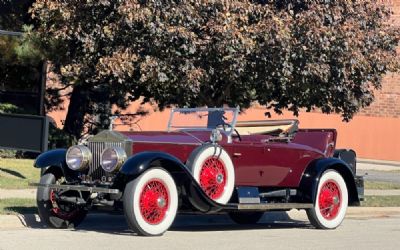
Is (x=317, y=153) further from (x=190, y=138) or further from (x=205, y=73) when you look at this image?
(x=205, y=73)

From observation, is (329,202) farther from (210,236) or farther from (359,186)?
(210,236)

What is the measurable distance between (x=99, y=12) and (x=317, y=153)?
5353 mm

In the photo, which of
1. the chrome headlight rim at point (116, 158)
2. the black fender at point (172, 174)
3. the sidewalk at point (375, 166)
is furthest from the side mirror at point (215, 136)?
the sidewalk at point (375, 166)

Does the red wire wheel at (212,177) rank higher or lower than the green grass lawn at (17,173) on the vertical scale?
higher

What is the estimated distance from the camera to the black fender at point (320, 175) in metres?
12.2

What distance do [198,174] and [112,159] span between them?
46.6 inches

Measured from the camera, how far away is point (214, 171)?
11.0m

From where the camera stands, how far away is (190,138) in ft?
37.7

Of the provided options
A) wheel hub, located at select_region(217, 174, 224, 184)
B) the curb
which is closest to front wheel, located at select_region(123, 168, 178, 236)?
wheel hub, located at select_region(217, 174, 224, 184)

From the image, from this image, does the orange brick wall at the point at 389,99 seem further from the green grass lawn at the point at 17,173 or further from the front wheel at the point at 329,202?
the front wheel at the point at 329,202

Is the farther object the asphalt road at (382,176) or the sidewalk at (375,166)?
the sidewalk at (375,166)

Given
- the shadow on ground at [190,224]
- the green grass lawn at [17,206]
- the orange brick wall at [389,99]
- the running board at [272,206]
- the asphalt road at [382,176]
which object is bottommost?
the shadow on ground at [190,224]

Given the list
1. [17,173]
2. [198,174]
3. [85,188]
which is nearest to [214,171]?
[198,174]

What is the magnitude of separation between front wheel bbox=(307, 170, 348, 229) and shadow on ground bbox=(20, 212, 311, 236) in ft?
2.06
